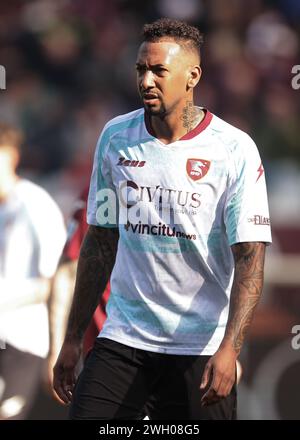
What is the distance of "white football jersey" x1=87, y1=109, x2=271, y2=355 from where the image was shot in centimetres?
453

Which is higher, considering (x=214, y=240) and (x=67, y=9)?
(x=67, y=9)

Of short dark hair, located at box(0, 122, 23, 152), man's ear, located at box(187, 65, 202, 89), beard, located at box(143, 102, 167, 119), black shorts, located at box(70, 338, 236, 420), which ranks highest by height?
short dark hair, located at box(0, 122, 23, 152)

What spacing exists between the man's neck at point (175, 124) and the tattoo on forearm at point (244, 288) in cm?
55

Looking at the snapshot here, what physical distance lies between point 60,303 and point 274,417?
2.92 meters

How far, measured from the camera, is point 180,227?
14.9 ft

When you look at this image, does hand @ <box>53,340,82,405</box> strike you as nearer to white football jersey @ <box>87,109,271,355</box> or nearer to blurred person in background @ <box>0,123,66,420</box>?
white football jersey @ <box>87,109,271,355</box>

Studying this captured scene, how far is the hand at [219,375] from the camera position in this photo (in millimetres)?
4177

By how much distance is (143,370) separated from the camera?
4641 mm

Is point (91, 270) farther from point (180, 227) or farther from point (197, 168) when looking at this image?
point (197, 168)

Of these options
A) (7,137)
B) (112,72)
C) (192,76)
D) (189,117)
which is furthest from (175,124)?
(112,72)

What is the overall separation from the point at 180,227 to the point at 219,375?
0.68 meters

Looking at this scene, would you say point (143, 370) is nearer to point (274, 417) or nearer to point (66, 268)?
point (66, 268)

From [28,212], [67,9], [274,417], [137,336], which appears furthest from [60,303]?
[67,9]

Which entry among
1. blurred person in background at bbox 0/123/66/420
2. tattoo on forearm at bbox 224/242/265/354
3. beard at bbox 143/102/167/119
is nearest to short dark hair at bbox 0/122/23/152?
blurred person in background at bbox 0/123/66/420
